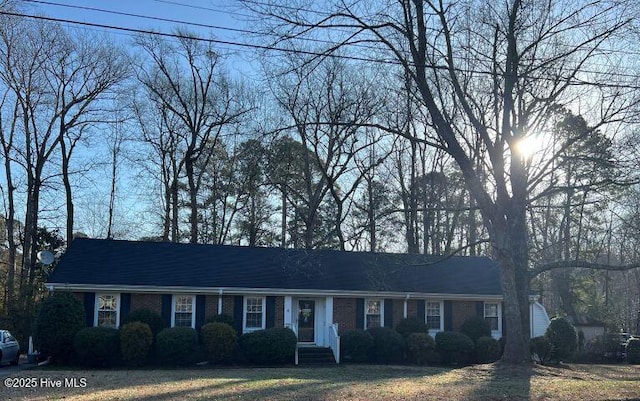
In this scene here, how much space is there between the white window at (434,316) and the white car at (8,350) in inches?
662

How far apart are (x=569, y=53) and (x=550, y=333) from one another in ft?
43.3

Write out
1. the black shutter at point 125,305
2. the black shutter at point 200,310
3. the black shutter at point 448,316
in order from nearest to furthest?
the black shutter at point 125,305
the black shutter at point 200,310
the black shutter at point 448,316

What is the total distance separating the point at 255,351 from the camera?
2308 cm

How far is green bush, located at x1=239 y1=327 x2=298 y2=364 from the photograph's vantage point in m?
23.1

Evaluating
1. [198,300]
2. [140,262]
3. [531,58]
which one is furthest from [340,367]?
[531,58]

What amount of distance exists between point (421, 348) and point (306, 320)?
5013 mm

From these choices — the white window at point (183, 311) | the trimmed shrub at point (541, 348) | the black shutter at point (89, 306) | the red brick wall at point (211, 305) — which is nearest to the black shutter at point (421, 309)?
the trimmed shrub at point (541, 348)

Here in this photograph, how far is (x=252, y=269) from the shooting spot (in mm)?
26891

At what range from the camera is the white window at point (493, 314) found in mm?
28969

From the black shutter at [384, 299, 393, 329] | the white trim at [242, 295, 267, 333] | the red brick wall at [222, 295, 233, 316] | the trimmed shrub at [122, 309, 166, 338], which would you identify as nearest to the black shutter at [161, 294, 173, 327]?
the trimmed shrub at [122, 309, 166, 338]

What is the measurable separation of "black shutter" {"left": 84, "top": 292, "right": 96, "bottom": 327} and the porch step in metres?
8.10

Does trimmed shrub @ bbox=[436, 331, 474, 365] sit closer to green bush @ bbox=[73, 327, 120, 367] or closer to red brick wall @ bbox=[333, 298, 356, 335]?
red brick wall @ bbox=[333, 298, 356, 335]

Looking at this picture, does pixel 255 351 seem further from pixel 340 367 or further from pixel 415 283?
pixel 415 283

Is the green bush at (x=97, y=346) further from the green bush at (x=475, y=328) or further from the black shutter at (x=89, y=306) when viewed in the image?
the green bush at (x=475, y=328)
